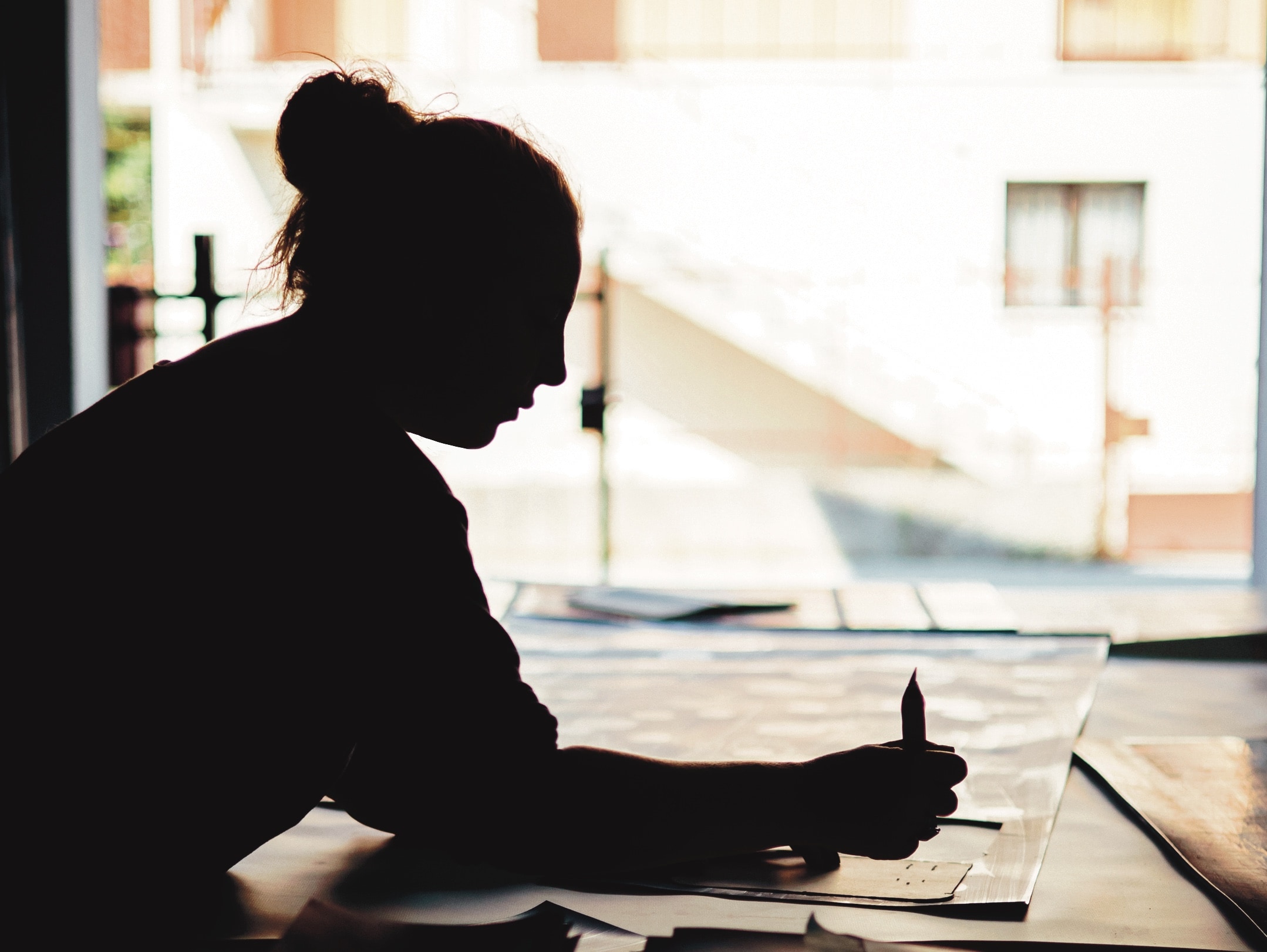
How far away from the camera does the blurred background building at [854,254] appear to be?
19.6 ft

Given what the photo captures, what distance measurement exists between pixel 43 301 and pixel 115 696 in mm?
2367

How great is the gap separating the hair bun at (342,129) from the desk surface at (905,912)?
422 mm

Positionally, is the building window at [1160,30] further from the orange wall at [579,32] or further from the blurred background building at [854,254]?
the orange wall at [579,32]

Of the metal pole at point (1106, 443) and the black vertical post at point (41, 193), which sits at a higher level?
the black vertical post at point (41, 193)

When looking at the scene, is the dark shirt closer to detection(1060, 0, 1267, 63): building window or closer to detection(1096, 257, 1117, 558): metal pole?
detection(1096, 257, 1117, 558): metal pole

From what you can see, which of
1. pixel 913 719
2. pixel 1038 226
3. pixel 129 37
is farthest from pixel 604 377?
pixel 129 37

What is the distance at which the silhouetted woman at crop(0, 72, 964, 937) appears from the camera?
1.99 ft

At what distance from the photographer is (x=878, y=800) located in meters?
0.72

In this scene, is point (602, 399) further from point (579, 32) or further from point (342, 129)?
point (579, 32)

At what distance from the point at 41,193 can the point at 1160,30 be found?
6002 mm

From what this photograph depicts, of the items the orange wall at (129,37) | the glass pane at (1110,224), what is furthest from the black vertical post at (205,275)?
the glass pane at (1110,224)

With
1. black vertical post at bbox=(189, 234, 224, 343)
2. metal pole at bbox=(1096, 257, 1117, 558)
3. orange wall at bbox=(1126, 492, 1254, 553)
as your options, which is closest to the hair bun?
black vertical post at bbox=(189, 234, 224, 343)

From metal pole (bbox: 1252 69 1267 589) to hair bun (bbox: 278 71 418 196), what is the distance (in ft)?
9.79

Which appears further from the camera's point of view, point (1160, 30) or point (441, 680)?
point (1160, 30)
